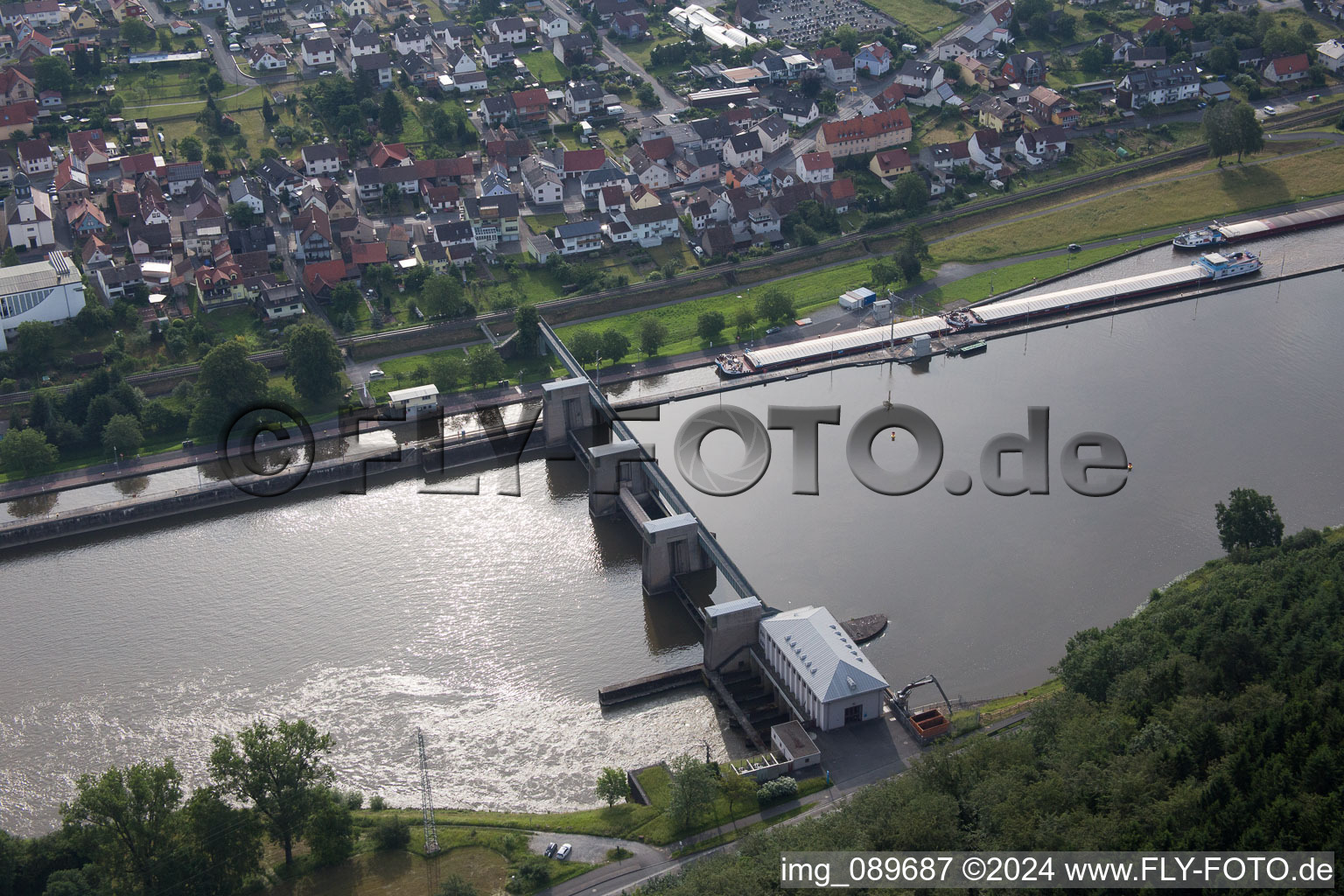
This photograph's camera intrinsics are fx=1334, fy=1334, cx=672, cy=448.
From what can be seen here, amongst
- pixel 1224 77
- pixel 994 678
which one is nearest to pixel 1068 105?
pixel 1224 77

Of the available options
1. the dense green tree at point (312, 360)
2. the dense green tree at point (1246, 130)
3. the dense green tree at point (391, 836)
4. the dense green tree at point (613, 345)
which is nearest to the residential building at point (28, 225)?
the dense green tree at point (312, 360)

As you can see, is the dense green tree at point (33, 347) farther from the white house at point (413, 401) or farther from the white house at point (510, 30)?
the white house at point (510, 30)

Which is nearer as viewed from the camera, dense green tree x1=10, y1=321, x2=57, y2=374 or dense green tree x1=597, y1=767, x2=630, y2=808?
dense green tree x1=597, y1=767, x2=630, y2=808

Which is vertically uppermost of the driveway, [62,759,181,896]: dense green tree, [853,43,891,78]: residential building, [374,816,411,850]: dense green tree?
[853,43,891,78]: residential building

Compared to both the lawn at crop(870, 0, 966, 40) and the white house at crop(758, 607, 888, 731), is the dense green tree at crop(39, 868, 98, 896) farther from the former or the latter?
the lawn at crop(870, 0, 966, 40)

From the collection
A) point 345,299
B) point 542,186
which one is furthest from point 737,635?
point 542,186

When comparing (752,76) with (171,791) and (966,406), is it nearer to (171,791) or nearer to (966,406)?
(966,406)

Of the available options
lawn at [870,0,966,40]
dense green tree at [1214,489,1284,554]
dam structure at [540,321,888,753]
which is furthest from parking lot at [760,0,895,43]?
dense green tree at [1214,489,1284,554]
